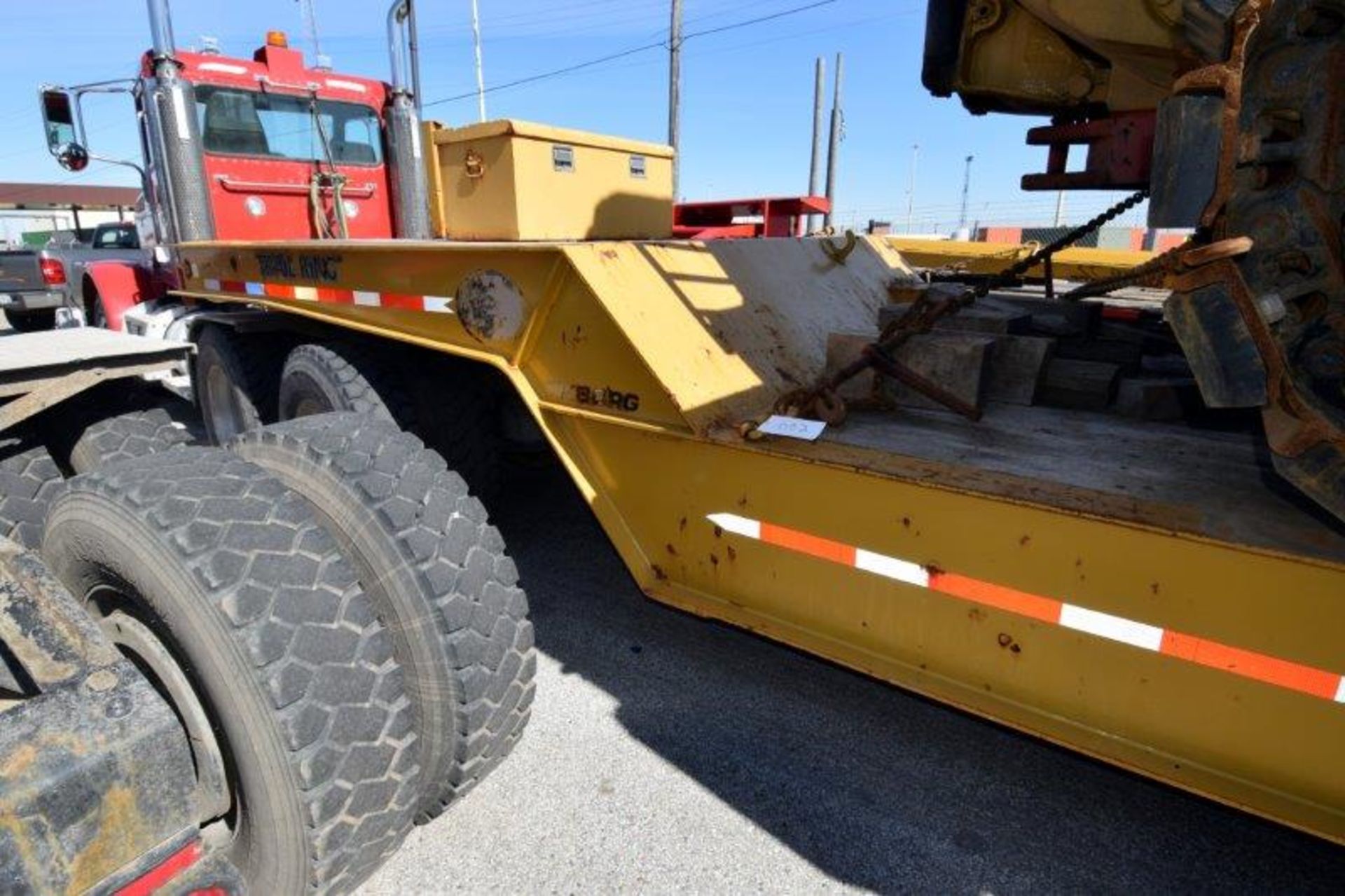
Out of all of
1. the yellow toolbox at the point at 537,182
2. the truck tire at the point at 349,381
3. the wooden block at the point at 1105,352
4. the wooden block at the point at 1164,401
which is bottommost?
the truck tire at the point at 349,381

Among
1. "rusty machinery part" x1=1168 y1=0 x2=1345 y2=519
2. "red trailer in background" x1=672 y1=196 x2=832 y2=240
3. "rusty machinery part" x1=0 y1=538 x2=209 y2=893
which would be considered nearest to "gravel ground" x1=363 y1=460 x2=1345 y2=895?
"rusty machinery part" x1=0 y1=538 x2=209 y2=893

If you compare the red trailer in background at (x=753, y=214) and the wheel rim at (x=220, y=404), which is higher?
the red trailer in background at (x=753, y=214)

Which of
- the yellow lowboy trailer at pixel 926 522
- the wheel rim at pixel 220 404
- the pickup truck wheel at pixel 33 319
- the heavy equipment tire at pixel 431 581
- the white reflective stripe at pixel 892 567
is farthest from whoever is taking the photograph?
the pickup truck wheel at pixel 33 319

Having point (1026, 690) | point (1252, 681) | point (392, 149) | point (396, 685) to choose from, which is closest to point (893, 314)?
point (1026, 690)

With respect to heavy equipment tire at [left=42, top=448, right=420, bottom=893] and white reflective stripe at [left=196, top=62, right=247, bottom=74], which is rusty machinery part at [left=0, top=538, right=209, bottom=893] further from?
white reflective stripe at [left=196, top=62, right=247, bottom=74]

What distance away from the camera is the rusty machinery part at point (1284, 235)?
4.84 feet

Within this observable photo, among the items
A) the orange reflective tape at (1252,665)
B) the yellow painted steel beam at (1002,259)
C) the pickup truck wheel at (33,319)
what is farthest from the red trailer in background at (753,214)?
the pickup truck wheel at (33,319)

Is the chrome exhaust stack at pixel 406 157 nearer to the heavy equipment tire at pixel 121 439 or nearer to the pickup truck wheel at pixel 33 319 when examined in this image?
the heavy equipment tire at pixel 121 439

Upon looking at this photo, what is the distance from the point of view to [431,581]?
2.12 m

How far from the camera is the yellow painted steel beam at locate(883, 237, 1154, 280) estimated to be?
464 centimetres

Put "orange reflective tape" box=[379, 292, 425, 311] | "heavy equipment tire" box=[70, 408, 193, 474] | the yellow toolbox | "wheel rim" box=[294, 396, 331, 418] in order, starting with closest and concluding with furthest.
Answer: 1. "heavy equipment tire" box=[70, 408, 193, 474]
2. "orange reflective tape" box=[379, 292, 425, 311]
3. the yellow toolbox
4. "wheel rim" box=[294, 396, 331, 418]

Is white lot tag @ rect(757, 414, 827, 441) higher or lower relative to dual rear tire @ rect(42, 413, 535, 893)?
higher

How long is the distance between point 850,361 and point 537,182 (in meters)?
1.56

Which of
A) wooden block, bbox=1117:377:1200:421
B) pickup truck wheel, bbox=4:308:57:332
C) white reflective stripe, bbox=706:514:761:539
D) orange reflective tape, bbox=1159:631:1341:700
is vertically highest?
wooden block, bbox=1117:377:1200:421
